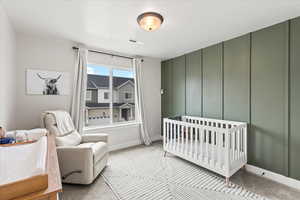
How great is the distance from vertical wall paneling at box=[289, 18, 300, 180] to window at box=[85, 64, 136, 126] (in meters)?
3.11

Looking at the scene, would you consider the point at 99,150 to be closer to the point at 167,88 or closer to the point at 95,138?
the point at 95,138

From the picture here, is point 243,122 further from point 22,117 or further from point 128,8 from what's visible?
point 22,117

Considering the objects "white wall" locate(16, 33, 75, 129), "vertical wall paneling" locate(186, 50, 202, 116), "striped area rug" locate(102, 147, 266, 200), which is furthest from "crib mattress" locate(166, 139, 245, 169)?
"white wall" locate(16, 33, 75, 129)

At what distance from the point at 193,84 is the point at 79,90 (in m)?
2.55

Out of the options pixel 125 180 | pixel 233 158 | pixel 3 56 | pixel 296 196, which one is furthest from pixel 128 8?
pixel 296 196

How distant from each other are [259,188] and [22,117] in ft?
12.7

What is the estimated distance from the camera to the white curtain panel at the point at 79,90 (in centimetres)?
293

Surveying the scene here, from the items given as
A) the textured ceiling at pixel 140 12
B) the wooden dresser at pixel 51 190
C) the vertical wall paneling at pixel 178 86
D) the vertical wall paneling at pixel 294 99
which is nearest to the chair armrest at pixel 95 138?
the wooden dresser at pixel 51 190

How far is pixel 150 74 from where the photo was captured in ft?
13.7

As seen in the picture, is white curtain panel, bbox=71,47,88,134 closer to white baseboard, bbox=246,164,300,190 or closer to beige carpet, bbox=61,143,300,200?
beige carpet, bbox=61,143,300,200

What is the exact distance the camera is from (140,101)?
3.82 meters

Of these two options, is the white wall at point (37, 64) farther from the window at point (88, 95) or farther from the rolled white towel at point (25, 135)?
the rolled white towel at point (25, 135)

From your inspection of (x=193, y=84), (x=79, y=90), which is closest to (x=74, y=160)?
(x=79, y=90)

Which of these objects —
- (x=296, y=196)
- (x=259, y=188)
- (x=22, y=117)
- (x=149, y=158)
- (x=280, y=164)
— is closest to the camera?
(x=296, y=196)
